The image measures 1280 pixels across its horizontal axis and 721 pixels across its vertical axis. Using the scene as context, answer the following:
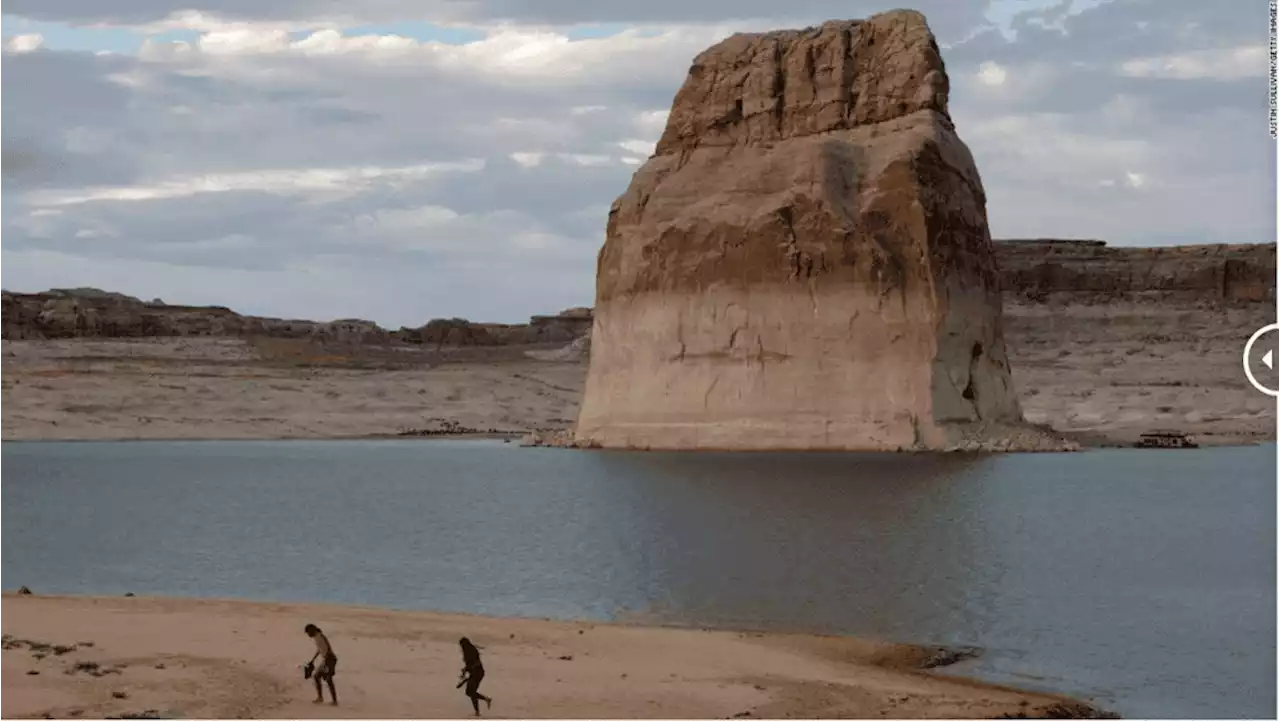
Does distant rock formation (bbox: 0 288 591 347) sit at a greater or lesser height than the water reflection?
greater

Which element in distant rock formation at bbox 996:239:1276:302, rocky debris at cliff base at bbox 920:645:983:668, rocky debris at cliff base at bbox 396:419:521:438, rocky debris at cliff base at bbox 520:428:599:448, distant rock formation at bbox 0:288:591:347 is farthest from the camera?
distant rock formation at bbox 996:239:1276:302

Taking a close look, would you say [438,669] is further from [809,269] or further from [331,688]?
[809,269]

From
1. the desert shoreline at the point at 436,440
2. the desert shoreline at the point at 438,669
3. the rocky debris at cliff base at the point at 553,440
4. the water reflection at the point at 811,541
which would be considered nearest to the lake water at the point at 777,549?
the water reflection at the point at 811,541

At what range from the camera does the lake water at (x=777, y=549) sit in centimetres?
1975

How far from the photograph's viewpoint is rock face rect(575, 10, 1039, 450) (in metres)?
48.8

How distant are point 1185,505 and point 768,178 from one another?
20.3m

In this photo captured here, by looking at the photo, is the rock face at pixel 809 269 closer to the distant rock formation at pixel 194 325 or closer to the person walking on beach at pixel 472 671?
the person walking on beach at pixel 472 671

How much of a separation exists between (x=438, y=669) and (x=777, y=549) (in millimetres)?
12447

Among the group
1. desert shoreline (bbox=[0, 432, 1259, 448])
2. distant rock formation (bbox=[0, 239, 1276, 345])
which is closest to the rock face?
desert shoreline (bbox=[0, 432, 1259, 448])

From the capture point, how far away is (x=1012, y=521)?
104 feet

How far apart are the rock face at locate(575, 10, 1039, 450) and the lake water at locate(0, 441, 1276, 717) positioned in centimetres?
225

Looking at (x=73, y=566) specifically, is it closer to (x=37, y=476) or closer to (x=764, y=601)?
(x=764, y=601)

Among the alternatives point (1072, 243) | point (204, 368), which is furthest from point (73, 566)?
point (1072, 243)

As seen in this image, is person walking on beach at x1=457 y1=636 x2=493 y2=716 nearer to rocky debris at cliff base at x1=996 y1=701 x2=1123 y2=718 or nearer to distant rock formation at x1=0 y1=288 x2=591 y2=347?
rocky debris at cliff base at x1=996 y1=701 x2=1123 y2=718
